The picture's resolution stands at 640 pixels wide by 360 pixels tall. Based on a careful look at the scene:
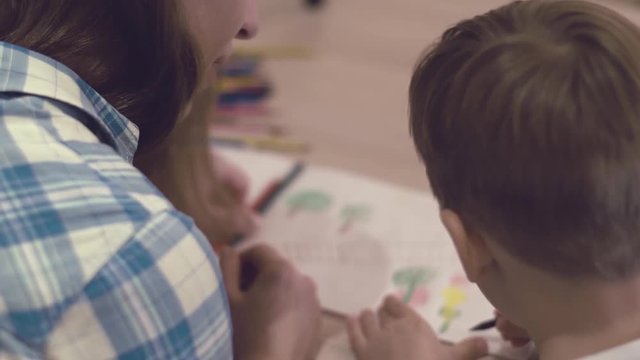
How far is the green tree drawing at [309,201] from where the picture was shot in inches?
40.3

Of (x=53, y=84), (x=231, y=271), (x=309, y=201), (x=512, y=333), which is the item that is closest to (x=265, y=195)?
(x=309, y=201)

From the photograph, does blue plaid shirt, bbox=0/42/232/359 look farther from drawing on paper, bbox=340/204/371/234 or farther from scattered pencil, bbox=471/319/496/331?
drawing on paper, bbox=340/204/371/234

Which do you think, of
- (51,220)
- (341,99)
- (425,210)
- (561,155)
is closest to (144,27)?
(51,220)

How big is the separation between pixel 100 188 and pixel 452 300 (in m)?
0.45

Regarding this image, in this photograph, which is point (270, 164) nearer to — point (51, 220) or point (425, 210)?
point (425, 210)

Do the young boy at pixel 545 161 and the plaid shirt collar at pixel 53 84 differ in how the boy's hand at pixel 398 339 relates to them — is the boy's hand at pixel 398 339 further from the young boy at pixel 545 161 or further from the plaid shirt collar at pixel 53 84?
the plaid shirt collar at pixel 53 84

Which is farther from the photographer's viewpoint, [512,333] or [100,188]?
[512,333]

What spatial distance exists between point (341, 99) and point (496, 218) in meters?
0.66

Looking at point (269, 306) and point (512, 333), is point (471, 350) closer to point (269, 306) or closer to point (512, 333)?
point (512, 333)

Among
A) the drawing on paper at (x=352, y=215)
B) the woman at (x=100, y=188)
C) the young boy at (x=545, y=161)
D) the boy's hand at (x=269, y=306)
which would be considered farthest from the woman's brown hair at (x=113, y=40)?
the drawing on paper at (x=352, y=215)

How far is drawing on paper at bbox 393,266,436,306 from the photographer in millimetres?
888

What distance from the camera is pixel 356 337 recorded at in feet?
2.70

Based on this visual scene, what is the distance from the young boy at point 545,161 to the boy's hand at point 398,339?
13cm

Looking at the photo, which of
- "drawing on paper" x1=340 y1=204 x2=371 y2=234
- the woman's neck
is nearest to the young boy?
the woman's neck
